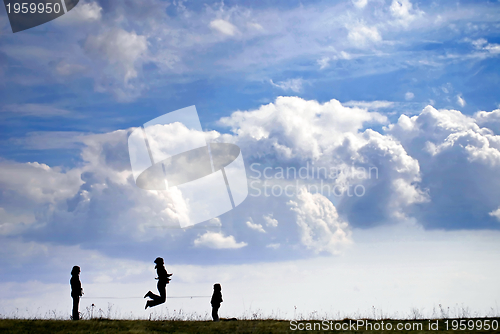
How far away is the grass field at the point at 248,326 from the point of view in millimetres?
17156

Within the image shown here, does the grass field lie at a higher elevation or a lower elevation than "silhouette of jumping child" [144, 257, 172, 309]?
lower

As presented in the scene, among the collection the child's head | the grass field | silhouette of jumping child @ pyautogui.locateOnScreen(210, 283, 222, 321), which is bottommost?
the grass field

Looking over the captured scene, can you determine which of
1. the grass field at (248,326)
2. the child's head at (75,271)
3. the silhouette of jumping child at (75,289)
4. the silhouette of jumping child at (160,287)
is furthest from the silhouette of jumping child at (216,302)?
the child's head at (75,271)

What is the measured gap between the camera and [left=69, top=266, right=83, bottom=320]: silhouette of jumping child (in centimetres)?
1911

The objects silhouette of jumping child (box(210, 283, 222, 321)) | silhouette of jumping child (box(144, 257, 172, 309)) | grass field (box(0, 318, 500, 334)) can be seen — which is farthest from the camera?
silhouette of jumping child (box(210, 283, 222, 321))

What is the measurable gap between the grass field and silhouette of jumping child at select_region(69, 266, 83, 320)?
40.0 inches

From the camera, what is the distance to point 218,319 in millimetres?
20031

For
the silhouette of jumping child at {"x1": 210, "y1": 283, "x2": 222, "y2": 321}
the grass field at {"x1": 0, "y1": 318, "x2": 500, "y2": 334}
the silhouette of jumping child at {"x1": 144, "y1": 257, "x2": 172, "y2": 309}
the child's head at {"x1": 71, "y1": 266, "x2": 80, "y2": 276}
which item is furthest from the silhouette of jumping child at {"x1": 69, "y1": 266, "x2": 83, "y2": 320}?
the silhouette of jumping child at {"x1": 210, "y1": 283, "x2": 222, "y2": 321}

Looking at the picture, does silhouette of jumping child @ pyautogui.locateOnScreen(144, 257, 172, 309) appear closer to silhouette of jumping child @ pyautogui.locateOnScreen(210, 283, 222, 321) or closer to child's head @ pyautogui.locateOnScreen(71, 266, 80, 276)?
silhouette of jumping child @ pyautogui.locateOnScreen(210, 283, 222, 321)

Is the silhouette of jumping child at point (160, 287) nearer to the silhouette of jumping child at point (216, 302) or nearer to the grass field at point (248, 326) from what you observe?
the grass field at point (248, 326)

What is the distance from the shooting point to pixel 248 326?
18.3 metres

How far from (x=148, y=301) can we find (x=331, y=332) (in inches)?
311

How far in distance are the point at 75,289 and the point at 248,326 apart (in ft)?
25.6

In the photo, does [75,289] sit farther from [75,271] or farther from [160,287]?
[160,287]
